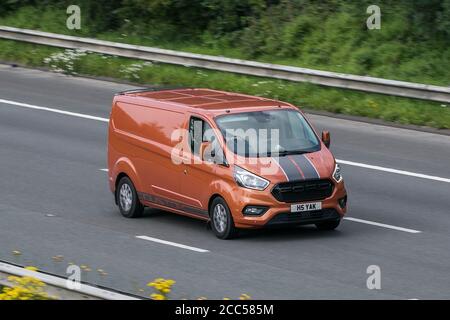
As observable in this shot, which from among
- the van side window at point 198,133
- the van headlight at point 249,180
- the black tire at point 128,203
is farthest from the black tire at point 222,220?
the black tire at point 128,203

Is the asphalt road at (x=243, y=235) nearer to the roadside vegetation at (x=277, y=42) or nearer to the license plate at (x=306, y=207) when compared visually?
the license plate at (x=306, y=207)

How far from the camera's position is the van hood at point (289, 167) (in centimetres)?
1562

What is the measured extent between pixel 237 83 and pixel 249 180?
1115cm

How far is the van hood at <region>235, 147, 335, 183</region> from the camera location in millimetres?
15625

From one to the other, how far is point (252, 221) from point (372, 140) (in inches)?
295

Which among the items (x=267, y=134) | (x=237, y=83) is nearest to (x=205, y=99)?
(x=267, y=134)

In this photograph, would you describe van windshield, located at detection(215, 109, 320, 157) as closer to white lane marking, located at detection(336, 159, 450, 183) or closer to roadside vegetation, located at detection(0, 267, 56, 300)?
white lane marking, located at detection(336, 159, 450, 183)

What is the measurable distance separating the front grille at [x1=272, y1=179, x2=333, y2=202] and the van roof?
157 centimetres

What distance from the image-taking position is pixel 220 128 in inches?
640

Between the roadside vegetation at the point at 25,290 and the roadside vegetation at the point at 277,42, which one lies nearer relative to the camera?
the roadside vegetation at the point at 25,290

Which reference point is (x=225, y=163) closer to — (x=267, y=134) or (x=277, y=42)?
(x=267, y=134)

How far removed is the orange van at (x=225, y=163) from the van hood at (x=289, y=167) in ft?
0.04

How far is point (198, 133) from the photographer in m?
16.5

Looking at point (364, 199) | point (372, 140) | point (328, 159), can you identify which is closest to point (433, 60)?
point (372, 140)
